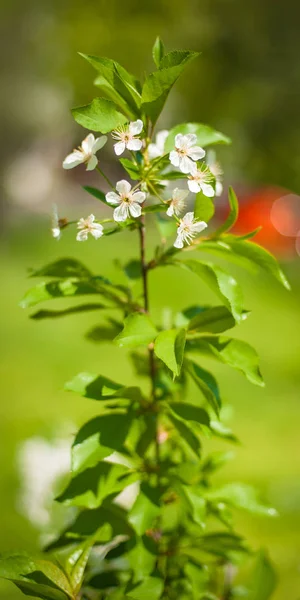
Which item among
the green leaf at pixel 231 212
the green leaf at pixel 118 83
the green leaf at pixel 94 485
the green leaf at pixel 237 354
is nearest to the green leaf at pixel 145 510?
the green leaf at pixel 94 485

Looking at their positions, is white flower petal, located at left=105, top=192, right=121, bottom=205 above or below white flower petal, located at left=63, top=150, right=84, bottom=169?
below

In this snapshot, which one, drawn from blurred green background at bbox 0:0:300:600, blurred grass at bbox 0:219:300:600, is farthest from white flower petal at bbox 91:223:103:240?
blurred grass at bbox 0:219:300:600

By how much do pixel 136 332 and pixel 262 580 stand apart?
369mm

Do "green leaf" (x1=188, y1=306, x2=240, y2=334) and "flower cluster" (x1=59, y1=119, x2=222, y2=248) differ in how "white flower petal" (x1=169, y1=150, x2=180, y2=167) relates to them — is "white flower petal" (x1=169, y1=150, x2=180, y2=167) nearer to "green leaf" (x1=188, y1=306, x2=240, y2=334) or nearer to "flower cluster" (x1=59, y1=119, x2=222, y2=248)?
"flower cluster" (x1=59, y1=119, x2=222, y2=248)

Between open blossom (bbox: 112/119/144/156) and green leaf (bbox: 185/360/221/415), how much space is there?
206 millimetres

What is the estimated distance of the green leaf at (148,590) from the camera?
0.59 metres

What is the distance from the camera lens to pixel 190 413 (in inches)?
22.8

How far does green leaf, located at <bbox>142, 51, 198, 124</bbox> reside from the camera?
1.57 feet

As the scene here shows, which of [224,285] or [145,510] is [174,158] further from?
[145,510]

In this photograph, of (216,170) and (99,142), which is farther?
(216,170)

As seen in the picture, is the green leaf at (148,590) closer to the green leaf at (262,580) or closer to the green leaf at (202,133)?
the green leaf at (262,580)

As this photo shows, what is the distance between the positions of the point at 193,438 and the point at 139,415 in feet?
0.20

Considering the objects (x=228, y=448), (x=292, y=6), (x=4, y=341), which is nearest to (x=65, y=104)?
(x=292, y=6)

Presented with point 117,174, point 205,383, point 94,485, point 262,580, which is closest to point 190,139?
point 205,383
